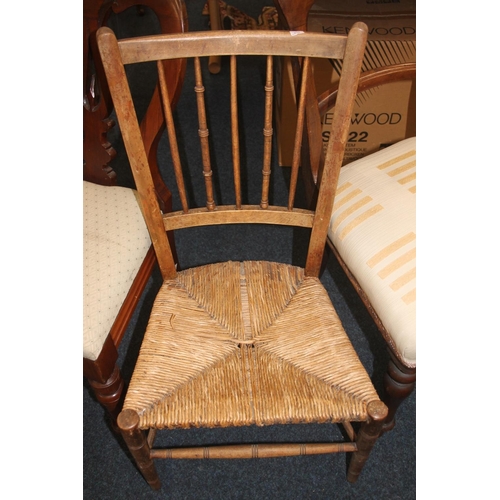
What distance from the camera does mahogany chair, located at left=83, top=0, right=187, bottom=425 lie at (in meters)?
1.04

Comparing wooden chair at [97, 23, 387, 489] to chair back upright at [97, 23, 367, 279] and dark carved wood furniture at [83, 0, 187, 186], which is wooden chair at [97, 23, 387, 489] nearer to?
chair back upright at [97, 23, 367, 279]

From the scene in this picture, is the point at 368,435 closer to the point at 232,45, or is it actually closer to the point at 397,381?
the point at 397,381

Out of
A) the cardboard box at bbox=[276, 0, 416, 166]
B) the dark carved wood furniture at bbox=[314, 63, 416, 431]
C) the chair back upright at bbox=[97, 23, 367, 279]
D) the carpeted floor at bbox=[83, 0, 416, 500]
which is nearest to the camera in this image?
the chair back upright at bbox=[97, 23, 367, 279]

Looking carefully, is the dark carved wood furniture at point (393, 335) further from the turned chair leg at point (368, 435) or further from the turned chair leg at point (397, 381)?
the turned chair leg at point (368, 435)

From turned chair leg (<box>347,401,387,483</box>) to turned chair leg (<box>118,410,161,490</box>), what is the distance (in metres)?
0.44

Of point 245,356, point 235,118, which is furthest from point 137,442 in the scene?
point 235,118

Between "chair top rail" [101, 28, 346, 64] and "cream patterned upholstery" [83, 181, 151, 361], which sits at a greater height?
"chair top rail" [101, 28, 346, 64]

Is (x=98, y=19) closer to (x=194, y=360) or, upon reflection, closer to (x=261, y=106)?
(x=194, y=360)

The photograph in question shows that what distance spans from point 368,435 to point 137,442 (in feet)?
1.54

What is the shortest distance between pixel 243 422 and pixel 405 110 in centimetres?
128

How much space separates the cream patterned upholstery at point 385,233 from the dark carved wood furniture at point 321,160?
20 mm

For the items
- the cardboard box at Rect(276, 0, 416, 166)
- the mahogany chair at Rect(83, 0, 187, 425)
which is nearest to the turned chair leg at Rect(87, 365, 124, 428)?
the mahogany chair at Rect(83, 0, 187, 425)

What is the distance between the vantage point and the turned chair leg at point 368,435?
0.91 m

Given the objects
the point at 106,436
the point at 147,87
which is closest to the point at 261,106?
the point at 147,87
